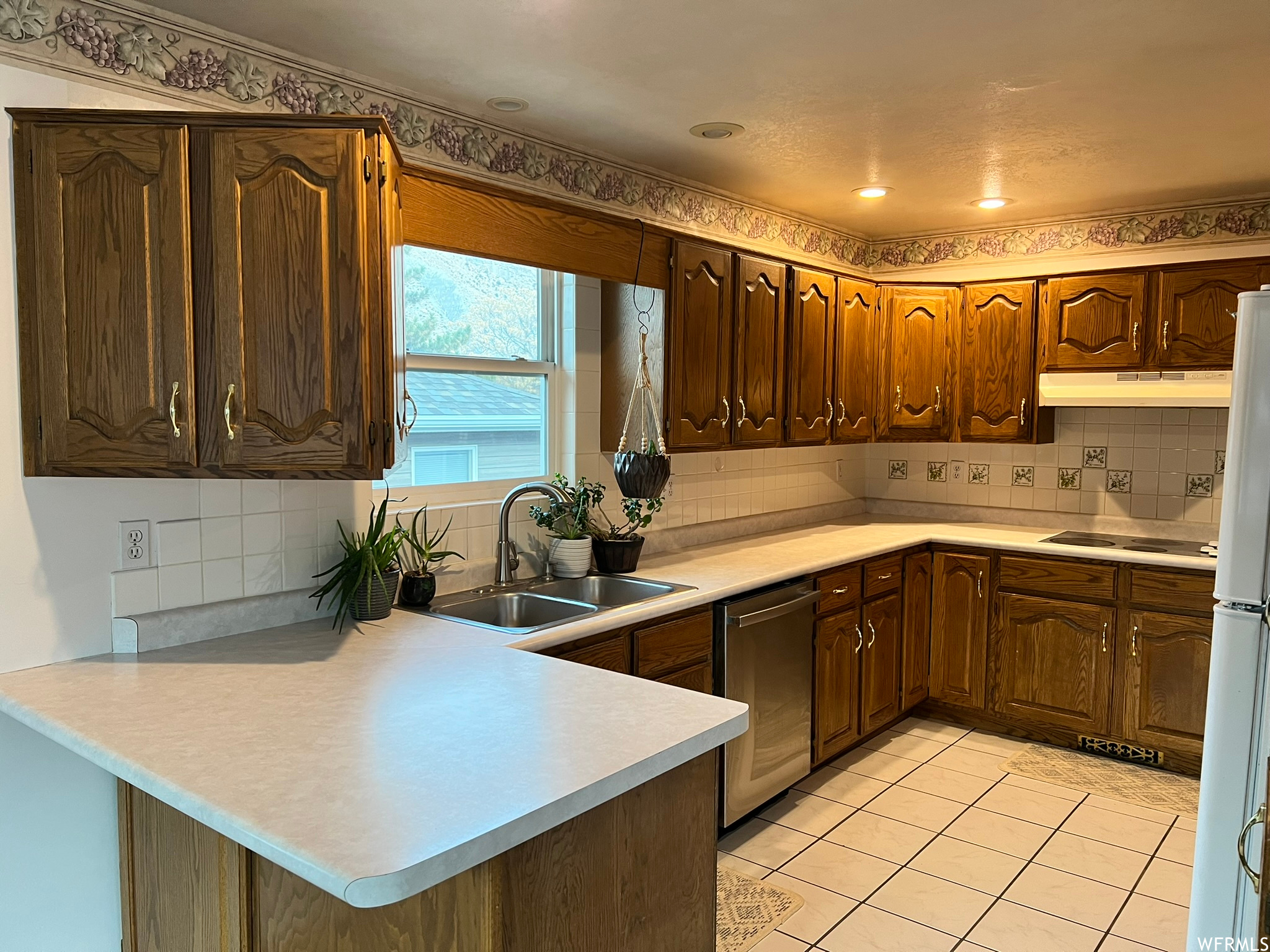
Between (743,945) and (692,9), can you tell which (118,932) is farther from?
(692,9)

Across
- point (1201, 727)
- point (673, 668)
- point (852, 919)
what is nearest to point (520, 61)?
point (673, 668)

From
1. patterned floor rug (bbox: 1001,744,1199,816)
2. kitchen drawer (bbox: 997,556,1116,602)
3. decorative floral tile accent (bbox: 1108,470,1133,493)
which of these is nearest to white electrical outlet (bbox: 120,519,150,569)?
patterned floor rug (bbox: 1001,744,1199,816)

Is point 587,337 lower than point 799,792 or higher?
higher

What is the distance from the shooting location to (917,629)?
426 centimetres

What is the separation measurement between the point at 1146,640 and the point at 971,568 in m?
0.76

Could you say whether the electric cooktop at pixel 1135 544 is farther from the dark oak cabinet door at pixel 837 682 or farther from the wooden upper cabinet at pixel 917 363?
the dark oak cabinet door at pixel 837 682

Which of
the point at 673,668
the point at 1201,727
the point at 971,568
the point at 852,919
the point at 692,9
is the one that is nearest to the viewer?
the point at 692,9

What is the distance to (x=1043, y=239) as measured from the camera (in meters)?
4.39

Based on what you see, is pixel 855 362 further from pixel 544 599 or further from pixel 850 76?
pixel 544 599

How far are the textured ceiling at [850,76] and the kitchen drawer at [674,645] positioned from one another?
161 cm

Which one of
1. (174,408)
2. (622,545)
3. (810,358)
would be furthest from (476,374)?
(810,358)

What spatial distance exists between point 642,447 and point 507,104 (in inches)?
50.8

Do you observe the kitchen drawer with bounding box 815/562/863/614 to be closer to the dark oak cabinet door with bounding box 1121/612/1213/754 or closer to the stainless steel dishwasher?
the stainless steel dishwasher

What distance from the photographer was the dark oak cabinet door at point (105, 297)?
1.93m
